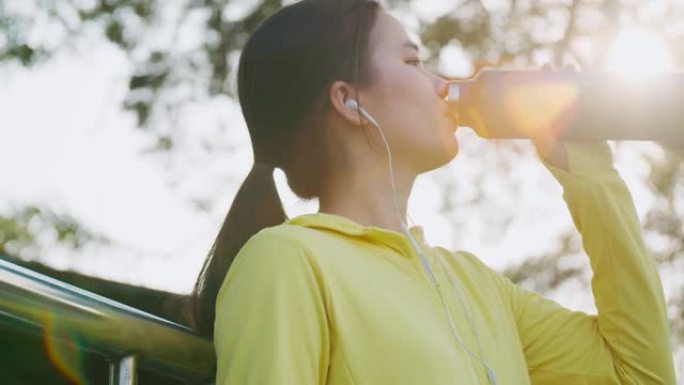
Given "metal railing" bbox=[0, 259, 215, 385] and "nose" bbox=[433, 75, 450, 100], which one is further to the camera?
"nose" bbox=[433, 75, 450, 100]

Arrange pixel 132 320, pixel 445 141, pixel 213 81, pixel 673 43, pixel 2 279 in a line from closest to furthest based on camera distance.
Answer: pixel 2 279 → pixel 132 320 → pixel 445 141 → pixel 673 43 → pixel 213 81

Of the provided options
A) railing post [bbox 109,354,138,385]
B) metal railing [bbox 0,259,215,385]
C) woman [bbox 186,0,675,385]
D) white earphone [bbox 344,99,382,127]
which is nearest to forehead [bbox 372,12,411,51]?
woman [bbox 186,0,675,385]

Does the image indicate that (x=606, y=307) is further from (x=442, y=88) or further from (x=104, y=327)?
(x=104, y=327)

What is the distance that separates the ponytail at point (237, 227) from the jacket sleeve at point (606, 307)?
0.39 m

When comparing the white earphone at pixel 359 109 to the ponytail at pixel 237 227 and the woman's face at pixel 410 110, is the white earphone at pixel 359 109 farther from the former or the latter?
the ponytail at pixel 237 227

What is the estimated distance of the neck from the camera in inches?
60.5

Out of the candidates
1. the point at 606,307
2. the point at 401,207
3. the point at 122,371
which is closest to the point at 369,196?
the point at 401,207

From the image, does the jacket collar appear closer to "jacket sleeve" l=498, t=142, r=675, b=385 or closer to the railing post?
"jacket sleeve" l=498, t=142, r=675, b=385

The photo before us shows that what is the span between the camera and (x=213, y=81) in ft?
20.5

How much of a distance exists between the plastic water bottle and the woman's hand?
0.05ft

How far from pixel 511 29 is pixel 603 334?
478 centimetres

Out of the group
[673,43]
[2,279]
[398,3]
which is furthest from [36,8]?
[2,279]

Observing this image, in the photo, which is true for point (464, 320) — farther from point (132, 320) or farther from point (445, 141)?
point (132, 320)

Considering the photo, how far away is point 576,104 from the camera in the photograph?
1.60 metres
